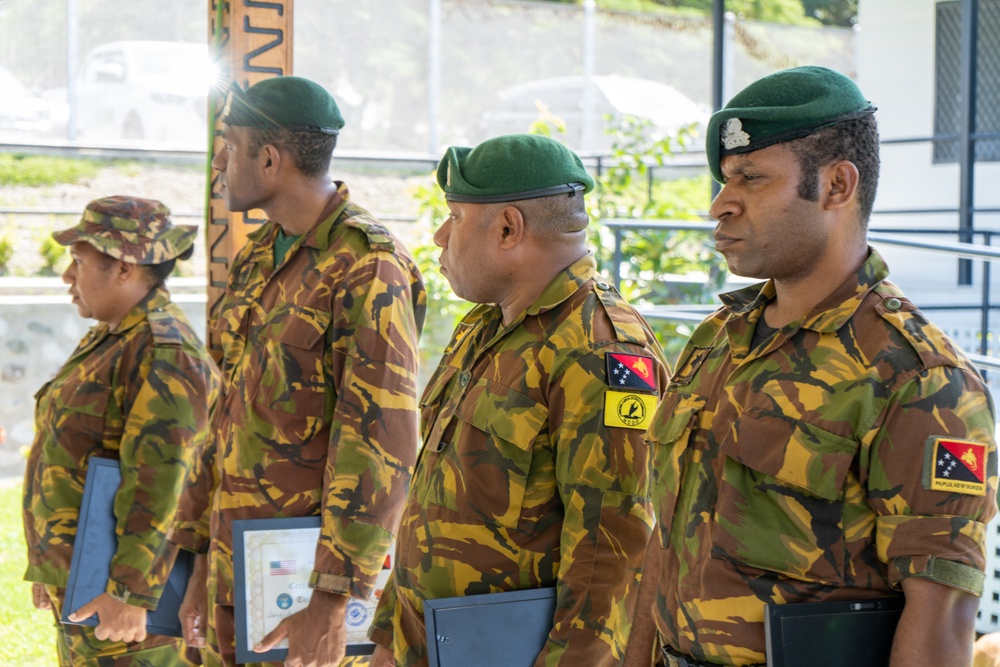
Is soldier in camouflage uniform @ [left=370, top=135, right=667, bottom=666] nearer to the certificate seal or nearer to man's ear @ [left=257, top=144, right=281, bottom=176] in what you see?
the certificate seal

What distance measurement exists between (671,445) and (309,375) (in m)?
1.15

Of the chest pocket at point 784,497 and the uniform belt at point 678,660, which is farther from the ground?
the chest pocket at point 784,497

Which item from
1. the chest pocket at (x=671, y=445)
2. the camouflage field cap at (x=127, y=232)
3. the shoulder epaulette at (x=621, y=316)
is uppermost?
the camouflage field cap at (x=127, y=232)

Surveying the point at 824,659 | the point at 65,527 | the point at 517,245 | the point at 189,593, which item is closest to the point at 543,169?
the point at 517,245

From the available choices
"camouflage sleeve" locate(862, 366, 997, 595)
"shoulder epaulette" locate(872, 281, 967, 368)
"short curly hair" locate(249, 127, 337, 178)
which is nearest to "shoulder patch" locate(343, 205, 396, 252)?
"short curly hair" locate(249, 127, 337, 178)

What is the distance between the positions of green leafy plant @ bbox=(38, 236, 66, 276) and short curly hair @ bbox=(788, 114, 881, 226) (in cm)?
899

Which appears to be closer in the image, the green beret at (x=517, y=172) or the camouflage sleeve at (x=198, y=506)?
the green beret at (x=517, y=172)

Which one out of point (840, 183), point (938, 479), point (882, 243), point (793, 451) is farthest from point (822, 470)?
point (882, 243)

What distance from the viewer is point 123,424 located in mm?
3451

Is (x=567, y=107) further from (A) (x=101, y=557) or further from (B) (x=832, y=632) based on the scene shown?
(B) (x=832, y=632)

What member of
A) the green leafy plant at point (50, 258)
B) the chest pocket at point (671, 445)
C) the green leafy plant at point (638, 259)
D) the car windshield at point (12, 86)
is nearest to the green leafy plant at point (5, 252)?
the green leafy plant at point (50, 258)

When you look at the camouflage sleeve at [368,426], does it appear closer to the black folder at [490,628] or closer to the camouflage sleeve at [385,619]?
the camouflage sleeve at [385,619]

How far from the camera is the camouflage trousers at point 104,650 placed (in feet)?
11.2

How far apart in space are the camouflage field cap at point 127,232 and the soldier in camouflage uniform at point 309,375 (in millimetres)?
→ 622
